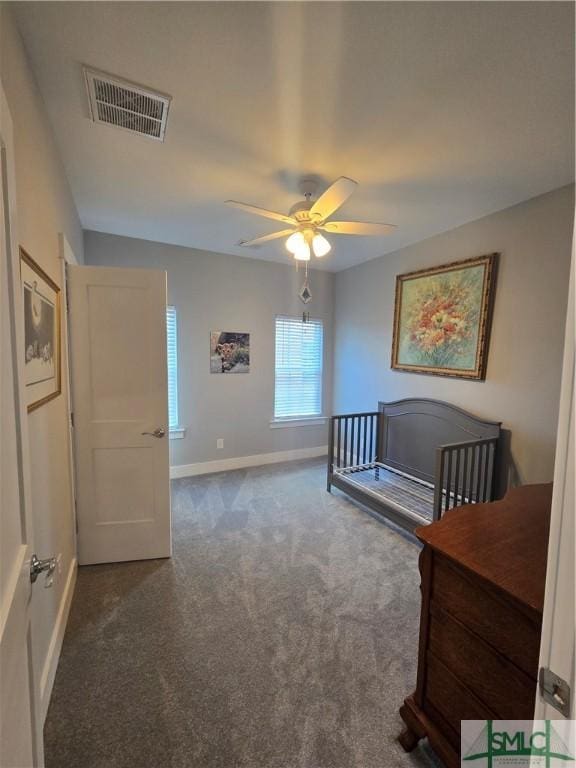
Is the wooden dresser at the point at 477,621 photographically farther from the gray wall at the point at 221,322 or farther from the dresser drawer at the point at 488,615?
the gray wall at the point at 221,322

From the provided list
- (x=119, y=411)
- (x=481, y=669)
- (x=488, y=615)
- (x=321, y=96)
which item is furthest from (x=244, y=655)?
(x=321, y=96)

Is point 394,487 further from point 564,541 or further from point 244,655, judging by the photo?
point 564,541

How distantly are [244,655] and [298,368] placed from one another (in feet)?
11.3

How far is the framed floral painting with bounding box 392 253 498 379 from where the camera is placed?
2885 millimetres

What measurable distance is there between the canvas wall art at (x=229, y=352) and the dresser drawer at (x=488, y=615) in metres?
3.36

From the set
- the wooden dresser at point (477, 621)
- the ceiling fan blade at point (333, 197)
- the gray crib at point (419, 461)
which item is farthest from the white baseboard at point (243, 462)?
the wooden dresser at point (477, 621)

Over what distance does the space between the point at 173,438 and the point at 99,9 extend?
11.2 ft

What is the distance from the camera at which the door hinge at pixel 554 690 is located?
0.57m

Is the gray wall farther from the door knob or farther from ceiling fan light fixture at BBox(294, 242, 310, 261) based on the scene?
the door knob

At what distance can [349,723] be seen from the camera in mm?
1366

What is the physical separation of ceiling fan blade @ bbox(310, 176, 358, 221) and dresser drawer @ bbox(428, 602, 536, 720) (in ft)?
6.36

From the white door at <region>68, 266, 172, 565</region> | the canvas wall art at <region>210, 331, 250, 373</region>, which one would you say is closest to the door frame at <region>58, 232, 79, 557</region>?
the white door at <region>68, 266, 172, 565</region>

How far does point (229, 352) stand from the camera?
4.17 metres

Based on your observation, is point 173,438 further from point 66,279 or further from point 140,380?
point 66,279
